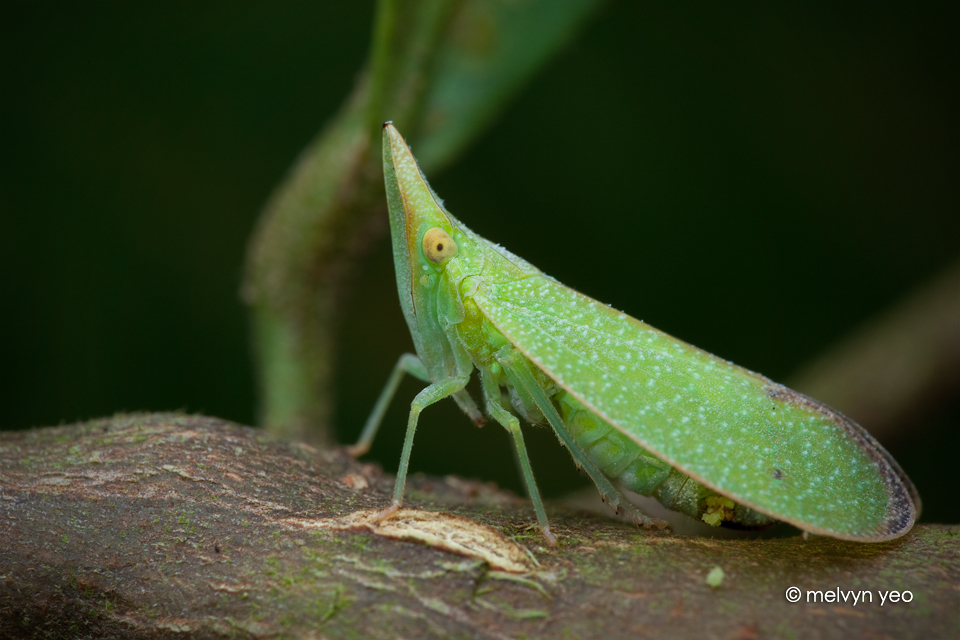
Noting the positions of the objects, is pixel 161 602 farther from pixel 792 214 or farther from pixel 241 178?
pixel 792 214

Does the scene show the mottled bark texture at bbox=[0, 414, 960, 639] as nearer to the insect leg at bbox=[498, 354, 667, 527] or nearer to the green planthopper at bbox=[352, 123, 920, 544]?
the green planthopper at bbox=[352, 123, 920, 544]

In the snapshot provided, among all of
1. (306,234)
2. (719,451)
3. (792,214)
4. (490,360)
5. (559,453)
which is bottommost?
(559,453)

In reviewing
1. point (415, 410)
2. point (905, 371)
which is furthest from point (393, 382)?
→ point (905, 371)

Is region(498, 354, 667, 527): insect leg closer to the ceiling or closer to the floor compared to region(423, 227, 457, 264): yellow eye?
closer to the floor

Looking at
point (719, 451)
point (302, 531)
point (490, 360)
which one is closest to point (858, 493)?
point (719, 451)

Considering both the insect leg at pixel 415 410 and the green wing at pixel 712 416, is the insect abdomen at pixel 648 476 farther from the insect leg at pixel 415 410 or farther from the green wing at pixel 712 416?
the insect leg at pixel 415 410

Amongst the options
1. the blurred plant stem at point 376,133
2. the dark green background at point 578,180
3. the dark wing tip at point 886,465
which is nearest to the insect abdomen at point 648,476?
the dark wing tip at point 886,465

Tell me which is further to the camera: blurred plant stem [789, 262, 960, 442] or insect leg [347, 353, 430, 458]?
blurred plant stem [789, 262, 960, 442]

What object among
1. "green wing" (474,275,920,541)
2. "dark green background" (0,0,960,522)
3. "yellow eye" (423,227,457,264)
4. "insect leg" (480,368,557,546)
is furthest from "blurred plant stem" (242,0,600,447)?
"insect leg" (480,368,557,546)
